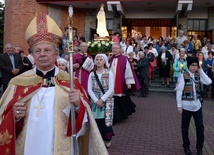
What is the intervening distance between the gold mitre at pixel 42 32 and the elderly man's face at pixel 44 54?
5 centimetres

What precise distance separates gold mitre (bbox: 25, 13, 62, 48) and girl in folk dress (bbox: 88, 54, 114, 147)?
10.0ft

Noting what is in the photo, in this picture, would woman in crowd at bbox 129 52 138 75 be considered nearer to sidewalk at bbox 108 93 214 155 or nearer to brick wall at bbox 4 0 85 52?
sidewalk at bbox 108 93 214 155

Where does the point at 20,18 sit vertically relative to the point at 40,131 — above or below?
above

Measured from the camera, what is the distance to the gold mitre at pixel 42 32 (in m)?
2.76

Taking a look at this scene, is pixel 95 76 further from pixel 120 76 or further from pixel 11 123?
pixel 11 123

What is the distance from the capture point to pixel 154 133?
731 centimetres

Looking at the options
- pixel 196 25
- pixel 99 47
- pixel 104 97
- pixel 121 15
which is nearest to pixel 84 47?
pixel 99 47

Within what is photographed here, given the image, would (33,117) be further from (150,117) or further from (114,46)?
(150,117)

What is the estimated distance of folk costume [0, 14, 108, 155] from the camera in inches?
106

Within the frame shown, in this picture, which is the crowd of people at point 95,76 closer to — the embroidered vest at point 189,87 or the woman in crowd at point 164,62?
the embroidered vest at point 189,87

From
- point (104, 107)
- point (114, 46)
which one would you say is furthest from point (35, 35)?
point (114, 46)

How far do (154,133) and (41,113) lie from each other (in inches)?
198

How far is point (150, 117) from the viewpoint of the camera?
9180mm

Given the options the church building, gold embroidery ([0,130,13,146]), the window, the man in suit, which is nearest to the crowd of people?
the man in suit
